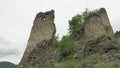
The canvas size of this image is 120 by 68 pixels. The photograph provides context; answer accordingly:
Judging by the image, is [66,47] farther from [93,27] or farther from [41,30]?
[41,30]

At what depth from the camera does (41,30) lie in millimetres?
37406

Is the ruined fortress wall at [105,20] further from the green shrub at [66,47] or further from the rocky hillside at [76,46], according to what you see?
the green shrub at [66,47]

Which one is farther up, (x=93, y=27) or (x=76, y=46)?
(x=93, y=27)

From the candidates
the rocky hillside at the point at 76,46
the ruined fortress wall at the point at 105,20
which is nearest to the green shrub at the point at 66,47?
the rocky hillside at the point at 76,46

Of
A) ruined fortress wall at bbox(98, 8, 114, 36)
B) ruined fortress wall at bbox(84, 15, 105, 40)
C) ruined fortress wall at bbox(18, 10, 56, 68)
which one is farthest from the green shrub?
ruined fortress wall at bbox(98, 8, 114, 36)

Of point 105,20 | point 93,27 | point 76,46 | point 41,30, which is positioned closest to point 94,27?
point 93,27

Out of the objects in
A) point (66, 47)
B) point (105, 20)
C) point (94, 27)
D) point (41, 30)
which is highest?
point (105, 20)

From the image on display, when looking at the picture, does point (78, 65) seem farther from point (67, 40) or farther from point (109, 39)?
point (67, 40)

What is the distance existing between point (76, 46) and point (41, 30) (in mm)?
8452

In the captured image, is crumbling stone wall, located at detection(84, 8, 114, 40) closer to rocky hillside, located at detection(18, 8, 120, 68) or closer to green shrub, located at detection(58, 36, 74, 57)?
rocky hillside, located at detection(18, 8, 120, 68)

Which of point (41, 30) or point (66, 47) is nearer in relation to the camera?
point (66, 47)

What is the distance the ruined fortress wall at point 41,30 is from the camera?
36.7m

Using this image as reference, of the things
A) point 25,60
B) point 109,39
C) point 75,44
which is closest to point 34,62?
point 25,60

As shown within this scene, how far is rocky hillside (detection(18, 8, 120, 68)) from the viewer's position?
75.2 feet
